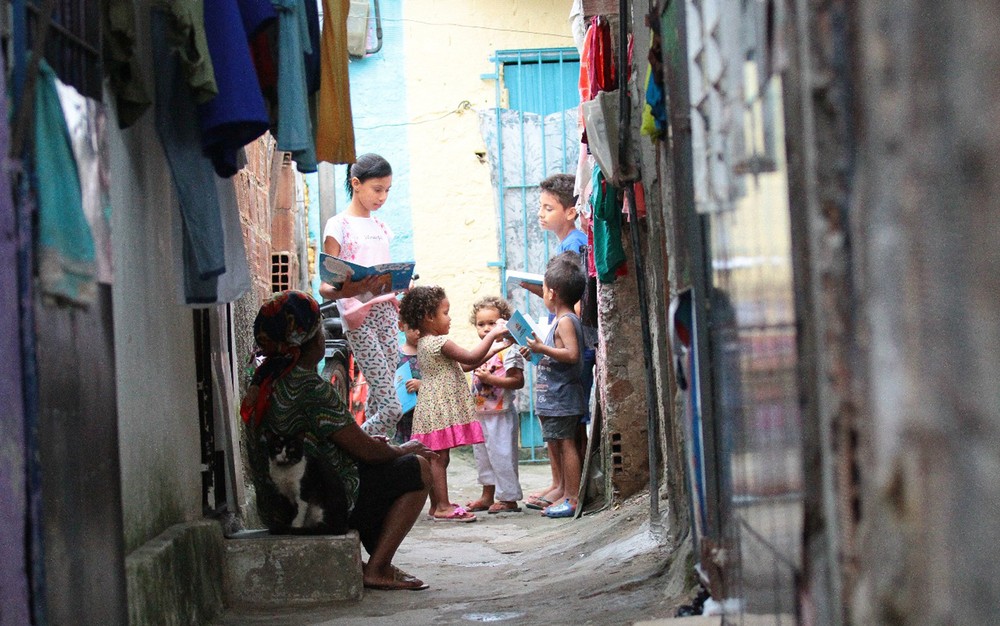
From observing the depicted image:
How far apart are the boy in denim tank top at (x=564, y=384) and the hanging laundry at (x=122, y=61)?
148 inches

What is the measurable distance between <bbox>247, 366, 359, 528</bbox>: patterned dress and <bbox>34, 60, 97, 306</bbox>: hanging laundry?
195 cm

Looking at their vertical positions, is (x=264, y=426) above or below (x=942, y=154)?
below

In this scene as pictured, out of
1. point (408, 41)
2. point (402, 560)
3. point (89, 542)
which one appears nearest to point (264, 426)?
point (402, 560)

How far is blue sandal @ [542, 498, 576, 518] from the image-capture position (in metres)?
7.03

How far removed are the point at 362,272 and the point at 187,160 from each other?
2.35 metres

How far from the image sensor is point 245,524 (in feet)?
18.3

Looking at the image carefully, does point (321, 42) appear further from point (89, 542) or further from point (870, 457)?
point (870, 457)

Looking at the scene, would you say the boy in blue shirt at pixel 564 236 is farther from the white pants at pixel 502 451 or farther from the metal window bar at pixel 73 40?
the metal window bar at pixel 73 40

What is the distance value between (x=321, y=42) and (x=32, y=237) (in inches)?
101

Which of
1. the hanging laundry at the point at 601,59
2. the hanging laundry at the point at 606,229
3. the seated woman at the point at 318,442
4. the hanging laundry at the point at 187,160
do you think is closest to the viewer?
the hanging laundry at the point at 187,160

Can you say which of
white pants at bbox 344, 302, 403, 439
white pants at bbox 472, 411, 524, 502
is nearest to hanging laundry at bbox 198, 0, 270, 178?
white pants at bbox 344, 302, 403, 439

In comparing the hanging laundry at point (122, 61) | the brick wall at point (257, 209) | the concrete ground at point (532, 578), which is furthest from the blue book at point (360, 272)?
the hanging laundry at point (122, 61)

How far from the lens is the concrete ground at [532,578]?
13.5 ft

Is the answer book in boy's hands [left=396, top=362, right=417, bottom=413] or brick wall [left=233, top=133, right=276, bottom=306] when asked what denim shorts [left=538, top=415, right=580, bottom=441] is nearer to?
book in boy's hands [left=396, top=362, right=417, bottom=413]
